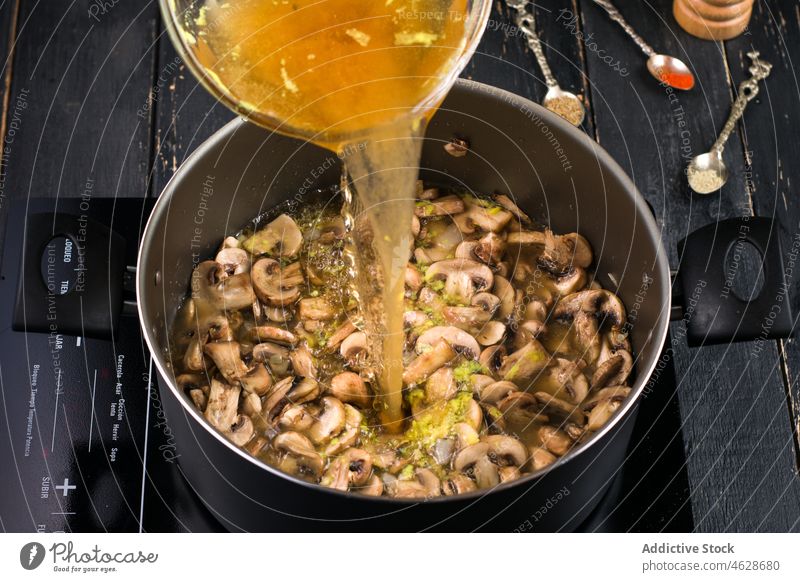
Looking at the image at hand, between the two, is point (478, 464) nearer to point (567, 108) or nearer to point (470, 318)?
point (470, 318)

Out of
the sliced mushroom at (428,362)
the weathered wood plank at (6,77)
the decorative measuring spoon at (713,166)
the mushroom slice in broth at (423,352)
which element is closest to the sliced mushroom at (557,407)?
the mushroom slice in broth at (423,352)

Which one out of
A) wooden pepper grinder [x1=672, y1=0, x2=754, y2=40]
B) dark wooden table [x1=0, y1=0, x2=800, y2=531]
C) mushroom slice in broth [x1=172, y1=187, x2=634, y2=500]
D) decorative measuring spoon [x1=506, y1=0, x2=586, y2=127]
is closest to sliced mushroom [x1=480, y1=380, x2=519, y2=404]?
mushroom slice in broth [x1=172, y1=187, x2=634, y2=500]

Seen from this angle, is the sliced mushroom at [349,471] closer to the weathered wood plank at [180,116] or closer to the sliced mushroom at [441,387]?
the sliced mushroom at [441,387]

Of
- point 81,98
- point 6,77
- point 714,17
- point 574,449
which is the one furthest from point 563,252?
point 6,77

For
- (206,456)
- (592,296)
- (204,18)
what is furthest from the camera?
(592,296)

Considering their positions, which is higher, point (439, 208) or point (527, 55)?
point (527, 55)

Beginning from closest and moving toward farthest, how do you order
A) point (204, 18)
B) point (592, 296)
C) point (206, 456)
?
point (204, 18) < point (206, 456) < point (592, 296)

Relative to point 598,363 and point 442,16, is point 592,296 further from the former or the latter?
point 442,16
